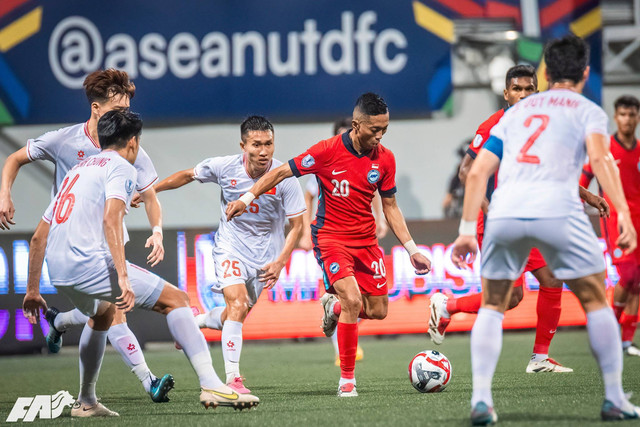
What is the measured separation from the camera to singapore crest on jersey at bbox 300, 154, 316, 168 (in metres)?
6.54

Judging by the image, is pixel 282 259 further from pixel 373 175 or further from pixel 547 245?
pixel 547 245

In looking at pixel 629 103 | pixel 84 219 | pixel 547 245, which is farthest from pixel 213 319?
pixel 629 103

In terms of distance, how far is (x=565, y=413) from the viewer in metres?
4.91

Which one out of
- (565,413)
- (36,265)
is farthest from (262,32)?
(565,413)

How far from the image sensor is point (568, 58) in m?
4.65

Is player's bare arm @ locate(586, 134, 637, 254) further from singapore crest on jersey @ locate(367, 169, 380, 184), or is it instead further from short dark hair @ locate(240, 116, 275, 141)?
short dark hair @ locate(240, 116, 275, 141)

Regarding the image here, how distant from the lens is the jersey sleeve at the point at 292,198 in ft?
24.2

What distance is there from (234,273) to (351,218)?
1.05m

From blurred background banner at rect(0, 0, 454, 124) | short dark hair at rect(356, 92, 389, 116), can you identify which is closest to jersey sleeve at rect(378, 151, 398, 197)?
short dark hair at rect(356, 92, 389, 116)

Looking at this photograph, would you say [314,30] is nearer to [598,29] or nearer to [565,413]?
[598,29]

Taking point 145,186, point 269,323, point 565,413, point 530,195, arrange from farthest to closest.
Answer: point 269,323
point 145,186
point 565,413
point 530,195

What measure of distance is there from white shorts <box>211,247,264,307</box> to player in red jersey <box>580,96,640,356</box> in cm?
340

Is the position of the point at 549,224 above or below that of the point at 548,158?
below

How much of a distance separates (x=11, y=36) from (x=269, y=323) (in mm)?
7401
